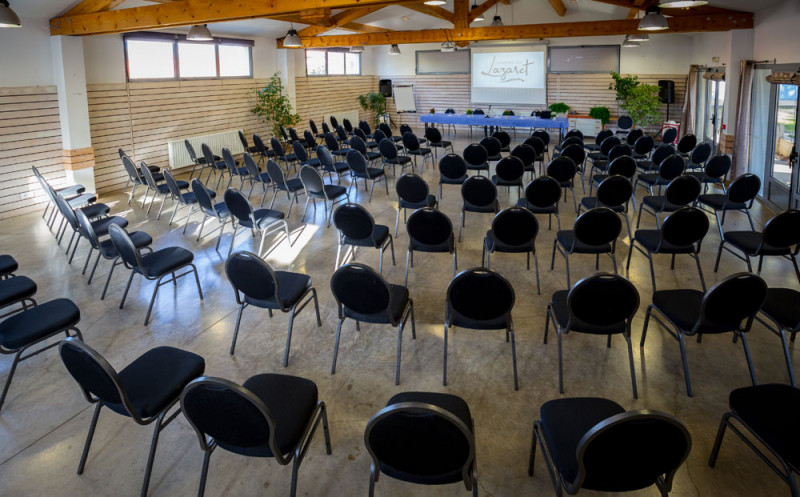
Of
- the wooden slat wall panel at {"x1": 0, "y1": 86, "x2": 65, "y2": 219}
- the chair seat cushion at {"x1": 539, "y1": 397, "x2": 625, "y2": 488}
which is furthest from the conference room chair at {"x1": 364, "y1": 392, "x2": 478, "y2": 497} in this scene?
the wooden slat wall panel at {"x1": 0, "y1": 86, "x2": 65, "y2": 219}

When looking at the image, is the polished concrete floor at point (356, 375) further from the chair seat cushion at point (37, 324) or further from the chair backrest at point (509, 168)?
the chair backrest at point (509, 168)

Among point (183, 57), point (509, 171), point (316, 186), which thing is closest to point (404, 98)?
point (183, 57)

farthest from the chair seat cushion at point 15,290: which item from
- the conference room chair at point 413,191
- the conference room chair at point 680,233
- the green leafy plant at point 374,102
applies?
the green leafy plant at point 374,102

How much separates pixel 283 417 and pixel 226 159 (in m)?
6.86

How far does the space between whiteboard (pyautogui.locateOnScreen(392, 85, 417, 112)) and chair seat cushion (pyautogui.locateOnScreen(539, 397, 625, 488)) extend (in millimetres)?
17047

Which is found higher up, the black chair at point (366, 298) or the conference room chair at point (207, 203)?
the conference room chair at point (207, 203)

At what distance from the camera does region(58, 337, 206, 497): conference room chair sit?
258 centimetres

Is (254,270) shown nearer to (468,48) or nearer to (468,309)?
(468,309)

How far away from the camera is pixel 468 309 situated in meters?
3.53

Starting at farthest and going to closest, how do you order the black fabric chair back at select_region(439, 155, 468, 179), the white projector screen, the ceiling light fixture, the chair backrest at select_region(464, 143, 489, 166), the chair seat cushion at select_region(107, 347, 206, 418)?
the white projector screen, the chair backrest at select_region(464, 143, 489, 166), the black fabric chair back at select_region(439, 155, 468, 179), the ceiling light fixture, the chair seat cushion at select_region(107, 347, 206, 418)

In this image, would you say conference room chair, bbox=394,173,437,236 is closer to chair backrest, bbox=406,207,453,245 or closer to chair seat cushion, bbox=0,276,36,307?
chair backrest, bbox=406,207,453,245

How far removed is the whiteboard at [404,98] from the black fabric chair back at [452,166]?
1178cm

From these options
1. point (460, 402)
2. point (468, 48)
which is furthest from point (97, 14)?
point (468, 48)

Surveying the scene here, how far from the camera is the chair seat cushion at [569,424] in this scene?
237 cm
